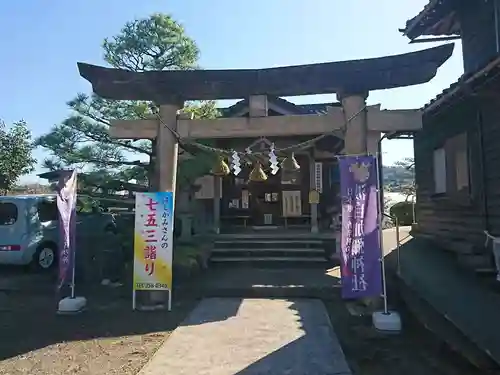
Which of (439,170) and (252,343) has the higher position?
(439,170)

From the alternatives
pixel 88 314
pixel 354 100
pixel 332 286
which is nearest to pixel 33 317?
pixel 88 314

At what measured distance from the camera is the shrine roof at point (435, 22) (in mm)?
9750

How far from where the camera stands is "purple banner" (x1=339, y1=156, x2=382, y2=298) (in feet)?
19.8

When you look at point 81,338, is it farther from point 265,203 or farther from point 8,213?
point 265,203

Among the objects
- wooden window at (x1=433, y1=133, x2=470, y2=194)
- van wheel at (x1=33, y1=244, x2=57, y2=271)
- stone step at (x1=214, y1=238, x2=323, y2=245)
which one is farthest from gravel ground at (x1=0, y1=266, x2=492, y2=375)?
stone step at (x1=214, y1=238, x2=323, y2=245)

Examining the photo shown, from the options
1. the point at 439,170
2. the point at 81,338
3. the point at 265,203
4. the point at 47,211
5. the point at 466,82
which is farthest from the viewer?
the point at 265,203

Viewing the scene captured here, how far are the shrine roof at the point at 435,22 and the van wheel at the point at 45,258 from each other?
34.1 feet

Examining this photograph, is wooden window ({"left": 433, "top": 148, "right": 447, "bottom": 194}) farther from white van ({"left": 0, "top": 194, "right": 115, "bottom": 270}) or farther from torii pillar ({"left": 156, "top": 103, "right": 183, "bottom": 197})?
white van ({"left": 0, "top": 194, "right": 115, "bottom": 270})

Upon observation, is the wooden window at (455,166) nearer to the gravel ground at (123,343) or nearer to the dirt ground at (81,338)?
the gravel ground at (123,343)

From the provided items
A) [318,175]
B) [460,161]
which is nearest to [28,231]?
[318,175]

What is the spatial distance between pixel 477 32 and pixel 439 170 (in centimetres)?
317

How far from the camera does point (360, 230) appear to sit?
20.0 ft

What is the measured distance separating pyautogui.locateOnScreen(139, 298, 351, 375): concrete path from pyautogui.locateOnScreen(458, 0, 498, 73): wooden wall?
20.8ft

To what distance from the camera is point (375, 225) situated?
20.1 feet
